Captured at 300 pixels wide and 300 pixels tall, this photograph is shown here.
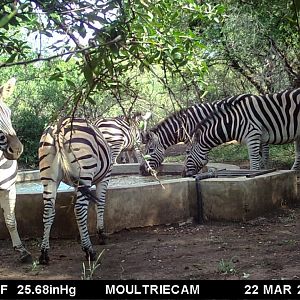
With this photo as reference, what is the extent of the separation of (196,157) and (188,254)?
2.98 meters

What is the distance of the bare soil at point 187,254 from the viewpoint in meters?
4.45

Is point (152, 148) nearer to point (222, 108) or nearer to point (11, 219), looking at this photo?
point (222, 108)

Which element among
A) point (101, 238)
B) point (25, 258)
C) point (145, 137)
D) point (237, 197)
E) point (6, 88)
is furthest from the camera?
point (145, 137)

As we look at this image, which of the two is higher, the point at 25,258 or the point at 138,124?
the point at 138,124

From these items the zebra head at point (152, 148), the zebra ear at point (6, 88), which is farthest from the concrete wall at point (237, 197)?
the zebra ear at point (6, 88)

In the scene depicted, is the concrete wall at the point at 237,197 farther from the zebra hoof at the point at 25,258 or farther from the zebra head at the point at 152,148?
the zebra hoof at the point at 25,258

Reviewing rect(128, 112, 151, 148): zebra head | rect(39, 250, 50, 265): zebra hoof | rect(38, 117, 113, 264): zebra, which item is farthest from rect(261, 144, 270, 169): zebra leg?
rect(39, 250, 50, 265): zebra hoof

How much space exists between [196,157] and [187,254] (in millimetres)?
2976

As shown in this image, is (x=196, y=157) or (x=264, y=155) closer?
(x=196, y=157)

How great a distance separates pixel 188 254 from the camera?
201 inches

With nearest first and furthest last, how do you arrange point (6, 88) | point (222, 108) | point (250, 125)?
point (6, 88), point (250, 125), point (222, 108)

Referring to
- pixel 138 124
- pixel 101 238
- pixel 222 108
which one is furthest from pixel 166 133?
pixel 138 124

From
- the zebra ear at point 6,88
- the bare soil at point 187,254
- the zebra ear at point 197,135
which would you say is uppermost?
the zebra ear at point 6,88

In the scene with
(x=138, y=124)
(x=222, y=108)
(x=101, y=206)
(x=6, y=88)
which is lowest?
(x=101, y=206)
